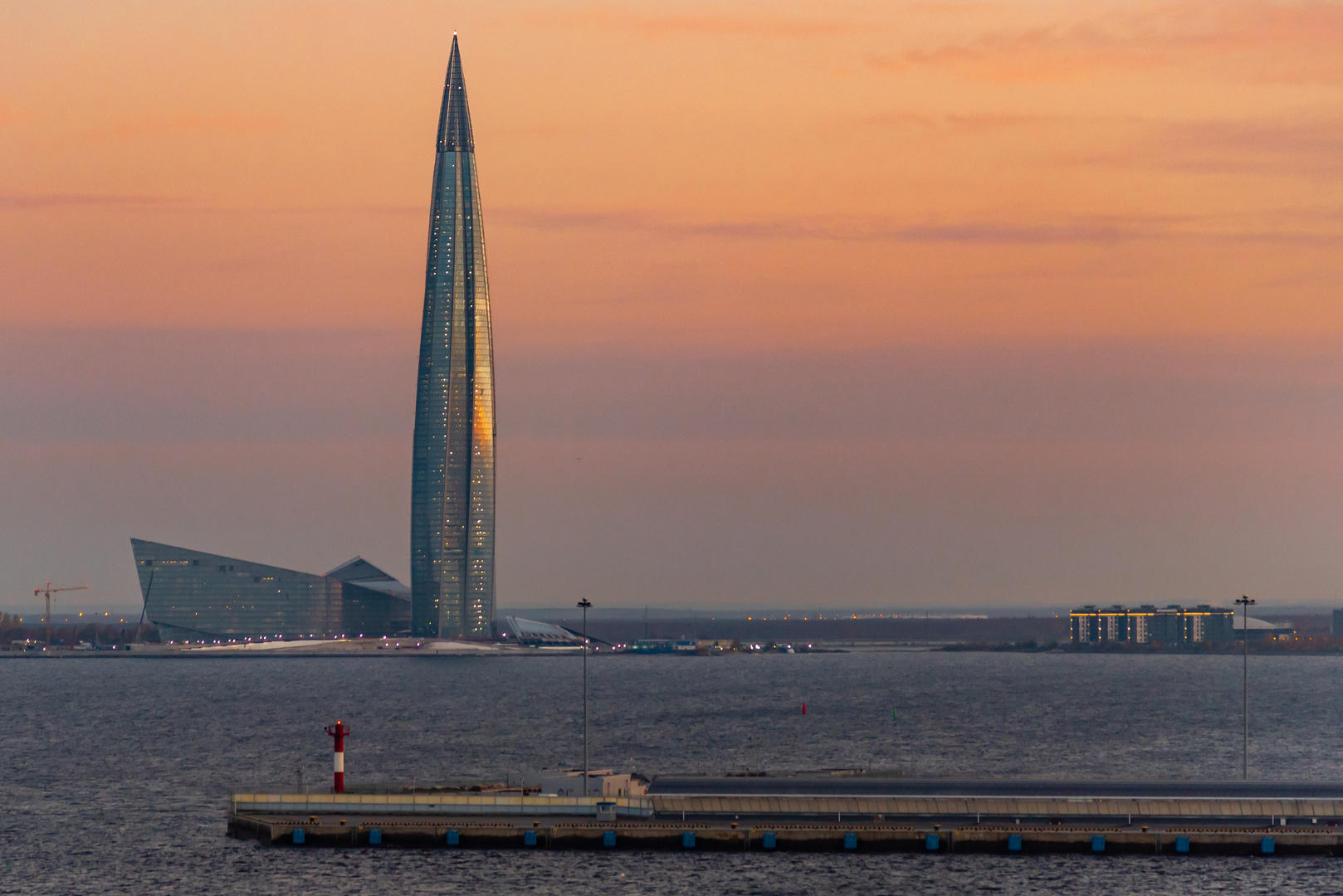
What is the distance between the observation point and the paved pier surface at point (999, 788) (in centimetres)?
7419

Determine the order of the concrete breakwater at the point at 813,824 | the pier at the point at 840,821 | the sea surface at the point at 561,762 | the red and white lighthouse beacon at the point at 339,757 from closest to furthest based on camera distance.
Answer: the sea surface at the point at 561,762 → the concrete breakwater at the point at 813,824 → the pier at the point at 840,821 → the red and white lighthouse beacon at the point at 339,757

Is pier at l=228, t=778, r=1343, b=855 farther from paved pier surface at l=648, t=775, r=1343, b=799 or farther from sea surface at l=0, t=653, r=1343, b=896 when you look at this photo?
sea surface at l=0, t=653, r=1343, b=896

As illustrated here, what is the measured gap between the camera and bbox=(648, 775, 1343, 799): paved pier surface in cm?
7419

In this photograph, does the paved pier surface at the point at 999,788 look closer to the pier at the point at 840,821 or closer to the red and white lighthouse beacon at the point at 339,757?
the pier at the point at 840,821

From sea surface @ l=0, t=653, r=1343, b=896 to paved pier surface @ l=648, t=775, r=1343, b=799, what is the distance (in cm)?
631

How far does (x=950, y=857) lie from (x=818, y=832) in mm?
5452

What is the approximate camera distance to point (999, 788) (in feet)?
253

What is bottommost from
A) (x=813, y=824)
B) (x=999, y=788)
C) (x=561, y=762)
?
(x=561, y=762)

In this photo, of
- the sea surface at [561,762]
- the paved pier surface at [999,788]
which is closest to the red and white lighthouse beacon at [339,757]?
the sea surface at [561,762]

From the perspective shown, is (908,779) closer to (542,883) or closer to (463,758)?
(542,883)

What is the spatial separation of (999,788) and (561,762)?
124ft

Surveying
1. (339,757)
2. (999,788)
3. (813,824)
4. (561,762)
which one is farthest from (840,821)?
(561,762)

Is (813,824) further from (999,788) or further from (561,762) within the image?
(561,762)

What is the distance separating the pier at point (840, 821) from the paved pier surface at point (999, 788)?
19cm
